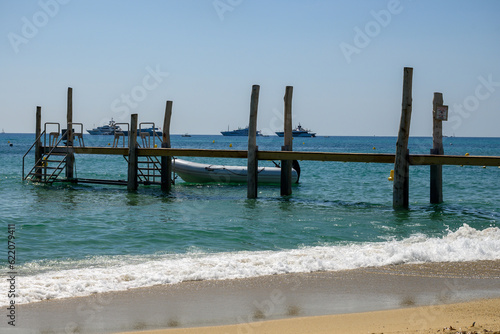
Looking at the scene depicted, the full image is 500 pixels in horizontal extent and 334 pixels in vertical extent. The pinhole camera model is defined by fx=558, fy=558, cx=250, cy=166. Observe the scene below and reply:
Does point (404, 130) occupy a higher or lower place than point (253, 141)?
higher

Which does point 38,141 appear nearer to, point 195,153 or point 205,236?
point 195,153

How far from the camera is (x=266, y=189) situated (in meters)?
24.0

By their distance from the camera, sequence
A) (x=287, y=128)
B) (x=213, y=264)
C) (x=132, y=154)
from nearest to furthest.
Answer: (x=213, y=264), (x=287, y=128), (x=132, y=154)

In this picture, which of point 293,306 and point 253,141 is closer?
point 293,306

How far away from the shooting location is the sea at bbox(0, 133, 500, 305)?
8.23 meters

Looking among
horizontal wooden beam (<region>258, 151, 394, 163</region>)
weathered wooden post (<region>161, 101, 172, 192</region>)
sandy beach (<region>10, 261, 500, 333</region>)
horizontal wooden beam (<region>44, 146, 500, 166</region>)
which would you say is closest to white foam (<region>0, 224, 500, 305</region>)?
sandy beach (<region>10, 261, 500, 333</region>)

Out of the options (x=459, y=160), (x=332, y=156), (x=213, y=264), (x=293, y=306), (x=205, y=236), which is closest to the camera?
(x=293, y=306)

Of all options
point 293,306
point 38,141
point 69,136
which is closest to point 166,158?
point 69,136

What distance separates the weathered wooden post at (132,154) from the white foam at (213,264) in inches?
434

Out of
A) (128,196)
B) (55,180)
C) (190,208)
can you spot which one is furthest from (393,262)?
(55,180)

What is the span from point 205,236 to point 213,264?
10.4 ft

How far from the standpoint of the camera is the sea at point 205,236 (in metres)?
8.23

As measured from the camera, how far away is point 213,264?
8766 mm

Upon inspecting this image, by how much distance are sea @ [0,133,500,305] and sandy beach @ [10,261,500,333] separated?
0.54 m
